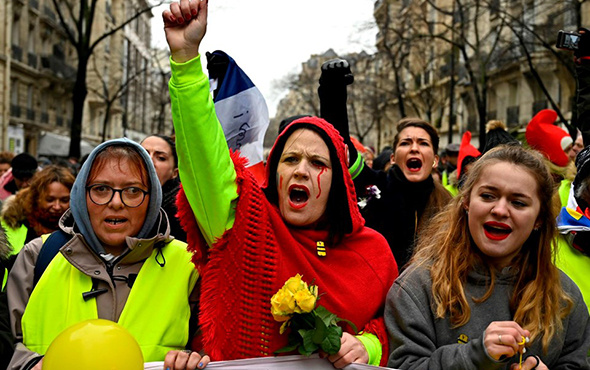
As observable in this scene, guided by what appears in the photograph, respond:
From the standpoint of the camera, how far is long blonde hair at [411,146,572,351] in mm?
2486

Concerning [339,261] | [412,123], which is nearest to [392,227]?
[412,123]

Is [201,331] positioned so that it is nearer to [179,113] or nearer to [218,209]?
[218,209]

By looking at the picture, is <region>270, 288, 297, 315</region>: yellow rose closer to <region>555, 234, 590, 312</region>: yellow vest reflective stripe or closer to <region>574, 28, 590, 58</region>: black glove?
<region>555, 234, 590, 312</region>: yellow vest reflective stripe

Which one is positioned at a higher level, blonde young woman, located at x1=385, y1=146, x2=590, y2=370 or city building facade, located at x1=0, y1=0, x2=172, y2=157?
city building facade, located at x1=0, y1=0, x2=172, y2=157

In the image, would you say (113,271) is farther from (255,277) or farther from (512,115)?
(512,115)

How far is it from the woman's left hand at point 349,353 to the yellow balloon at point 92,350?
2.72 ft

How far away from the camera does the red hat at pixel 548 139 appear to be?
232 inches

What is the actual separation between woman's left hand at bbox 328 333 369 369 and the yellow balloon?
83cm

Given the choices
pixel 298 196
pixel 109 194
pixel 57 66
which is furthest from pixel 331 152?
pixel 57 66

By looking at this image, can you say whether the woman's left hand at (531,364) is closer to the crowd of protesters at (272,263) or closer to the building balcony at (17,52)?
the crowd of protesters at (272,263)

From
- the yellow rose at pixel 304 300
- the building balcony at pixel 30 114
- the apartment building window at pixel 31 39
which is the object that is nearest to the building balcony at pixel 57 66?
the apartment building window at pixel 31 39

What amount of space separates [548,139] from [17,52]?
35.4 m

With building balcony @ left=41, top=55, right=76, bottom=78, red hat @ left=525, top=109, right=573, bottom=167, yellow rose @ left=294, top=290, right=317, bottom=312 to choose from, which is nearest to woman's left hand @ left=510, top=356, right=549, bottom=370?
yellow rose @ left=294, top=290, right=317, bottom=312

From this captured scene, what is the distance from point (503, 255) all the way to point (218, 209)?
4.05ft
